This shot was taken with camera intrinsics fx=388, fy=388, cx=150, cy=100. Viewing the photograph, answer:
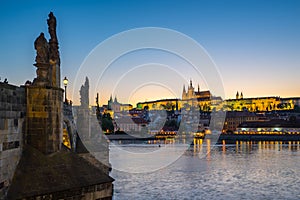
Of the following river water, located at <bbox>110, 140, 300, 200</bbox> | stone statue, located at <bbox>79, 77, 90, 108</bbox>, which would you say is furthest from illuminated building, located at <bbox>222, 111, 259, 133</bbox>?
stone statue, located at <bbox>79, 77, 90, 108</bbox>

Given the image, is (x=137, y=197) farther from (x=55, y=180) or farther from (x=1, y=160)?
(x=1, y=160)

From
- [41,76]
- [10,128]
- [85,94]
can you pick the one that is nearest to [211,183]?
[85,94]

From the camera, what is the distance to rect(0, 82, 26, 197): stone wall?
434 inches

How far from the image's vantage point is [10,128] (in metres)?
11.6

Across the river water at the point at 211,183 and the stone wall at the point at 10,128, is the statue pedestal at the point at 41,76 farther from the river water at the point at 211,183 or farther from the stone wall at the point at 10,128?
the river water at the point at 211,183

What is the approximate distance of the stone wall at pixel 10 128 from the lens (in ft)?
36.2

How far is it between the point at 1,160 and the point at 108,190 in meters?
4.30

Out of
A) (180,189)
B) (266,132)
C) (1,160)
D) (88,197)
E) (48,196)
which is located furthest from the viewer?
(266,132)

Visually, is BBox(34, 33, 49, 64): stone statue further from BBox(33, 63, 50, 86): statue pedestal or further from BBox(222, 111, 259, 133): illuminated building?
BBox(222, 111, 259, 133): illuminated building

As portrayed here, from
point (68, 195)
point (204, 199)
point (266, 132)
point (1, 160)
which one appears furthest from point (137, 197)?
point (266, 132)

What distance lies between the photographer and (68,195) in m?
12.3

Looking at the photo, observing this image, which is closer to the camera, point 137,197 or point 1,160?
point 1,160

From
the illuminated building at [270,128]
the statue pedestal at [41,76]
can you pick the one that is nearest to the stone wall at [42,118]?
the statue pedestal at [41,76]

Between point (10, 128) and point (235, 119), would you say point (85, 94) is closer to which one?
point (10, 128)
